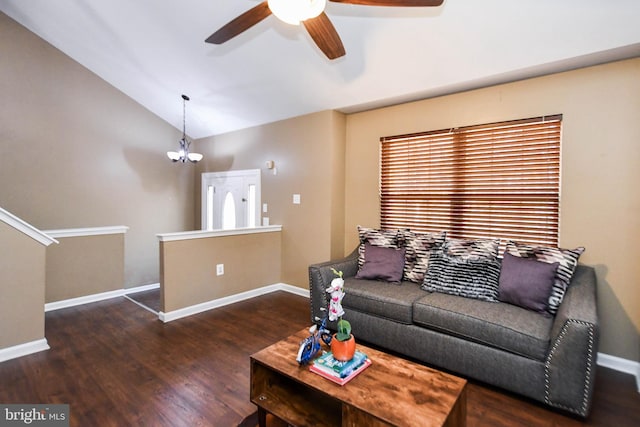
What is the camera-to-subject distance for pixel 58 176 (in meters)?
4.22

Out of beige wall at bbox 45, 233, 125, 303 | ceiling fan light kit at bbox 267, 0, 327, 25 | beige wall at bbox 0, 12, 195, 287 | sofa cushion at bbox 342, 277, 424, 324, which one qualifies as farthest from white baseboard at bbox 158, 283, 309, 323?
ceiling fan light kit at bbox 267, 0, 327, 25

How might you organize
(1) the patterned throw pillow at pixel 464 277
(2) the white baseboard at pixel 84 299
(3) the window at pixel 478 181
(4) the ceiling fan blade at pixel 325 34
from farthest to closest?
(2) the white baseboard at pixel 84 299, (3) the window at pixel 478 181, (1) the patterned throw pillow at pixel 464 277, (4) the ceiling fan blade at pixel 325 34

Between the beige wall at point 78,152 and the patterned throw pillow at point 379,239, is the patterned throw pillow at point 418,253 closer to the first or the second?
the patterned throw pillow at point 379,239

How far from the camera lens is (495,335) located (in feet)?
6.66

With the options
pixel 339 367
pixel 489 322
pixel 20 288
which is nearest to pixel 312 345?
pixel 339 367

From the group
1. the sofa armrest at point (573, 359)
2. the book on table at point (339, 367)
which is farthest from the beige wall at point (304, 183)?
the sofa armrest at point (573, 359)

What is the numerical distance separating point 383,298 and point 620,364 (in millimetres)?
1862

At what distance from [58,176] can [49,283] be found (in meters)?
1.52

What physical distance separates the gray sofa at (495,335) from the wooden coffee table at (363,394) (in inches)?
13.9

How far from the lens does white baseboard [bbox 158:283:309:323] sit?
331 cm

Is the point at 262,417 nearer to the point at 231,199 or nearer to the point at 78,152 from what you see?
the point at 231,199

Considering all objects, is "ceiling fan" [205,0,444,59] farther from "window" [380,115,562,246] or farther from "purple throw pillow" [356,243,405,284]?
"purple throw pillow" [356,243,405,284]

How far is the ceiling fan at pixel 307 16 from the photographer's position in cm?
150

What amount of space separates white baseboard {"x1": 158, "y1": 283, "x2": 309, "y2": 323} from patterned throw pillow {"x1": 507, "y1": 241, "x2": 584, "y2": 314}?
2588mm
